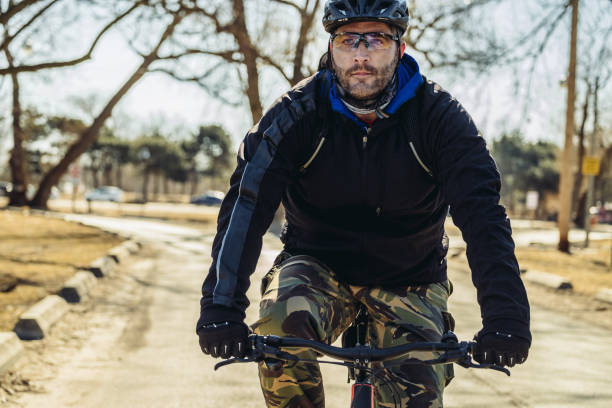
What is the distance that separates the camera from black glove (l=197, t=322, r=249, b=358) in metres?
2.09

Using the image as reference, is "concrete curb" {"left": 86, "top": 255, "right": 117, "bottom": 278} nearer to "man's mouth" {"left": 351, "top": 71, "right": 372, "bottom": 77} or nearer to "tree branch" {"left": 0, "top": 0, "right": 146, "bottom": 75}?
"tree branch" {"left": 0, "top": 0, "right": 146, "bottom": 75}

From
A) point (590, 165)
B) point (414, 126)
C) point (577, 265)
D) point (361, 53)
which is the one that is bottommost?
point (577, 265)

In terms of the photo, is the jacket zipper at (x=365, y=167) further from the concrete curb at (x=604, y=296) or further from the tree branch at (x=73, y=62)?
the tree branch at (x=73, y=62)

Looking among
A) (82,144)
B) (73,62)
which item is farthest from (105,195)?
(73,62)

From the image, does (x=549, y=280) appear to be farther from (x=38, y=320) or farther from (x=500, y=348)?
(x=500, y=348)

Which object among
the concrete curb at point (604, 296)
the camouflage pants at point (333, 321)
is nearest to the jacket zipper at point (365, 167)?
the camouflage pants at point (333, 321)

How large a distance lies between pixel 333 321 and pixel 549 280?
29.9 feet

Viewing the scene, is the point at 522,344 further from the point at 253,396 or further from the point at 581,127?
the point at 581,127

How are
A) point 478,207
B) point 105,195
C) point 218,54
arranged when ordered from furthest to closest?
1. point 105,195
2. point 218,54
3. point 478,207

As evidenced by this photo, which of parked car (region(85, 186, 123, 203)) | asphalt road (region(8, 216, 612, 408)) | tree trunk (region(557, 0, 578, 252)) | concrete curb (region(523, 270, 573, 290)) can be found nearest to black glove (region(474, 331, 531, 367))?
asphalt road (region(8, 216, 612, 408))

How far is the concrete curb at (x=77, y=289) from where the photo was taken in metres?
7.86

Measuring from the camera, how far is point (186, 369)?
5273 millimetres

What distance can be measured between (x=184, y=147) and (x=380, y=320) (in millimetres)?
66219

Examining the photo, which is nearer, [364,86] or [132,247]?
[364,86]
